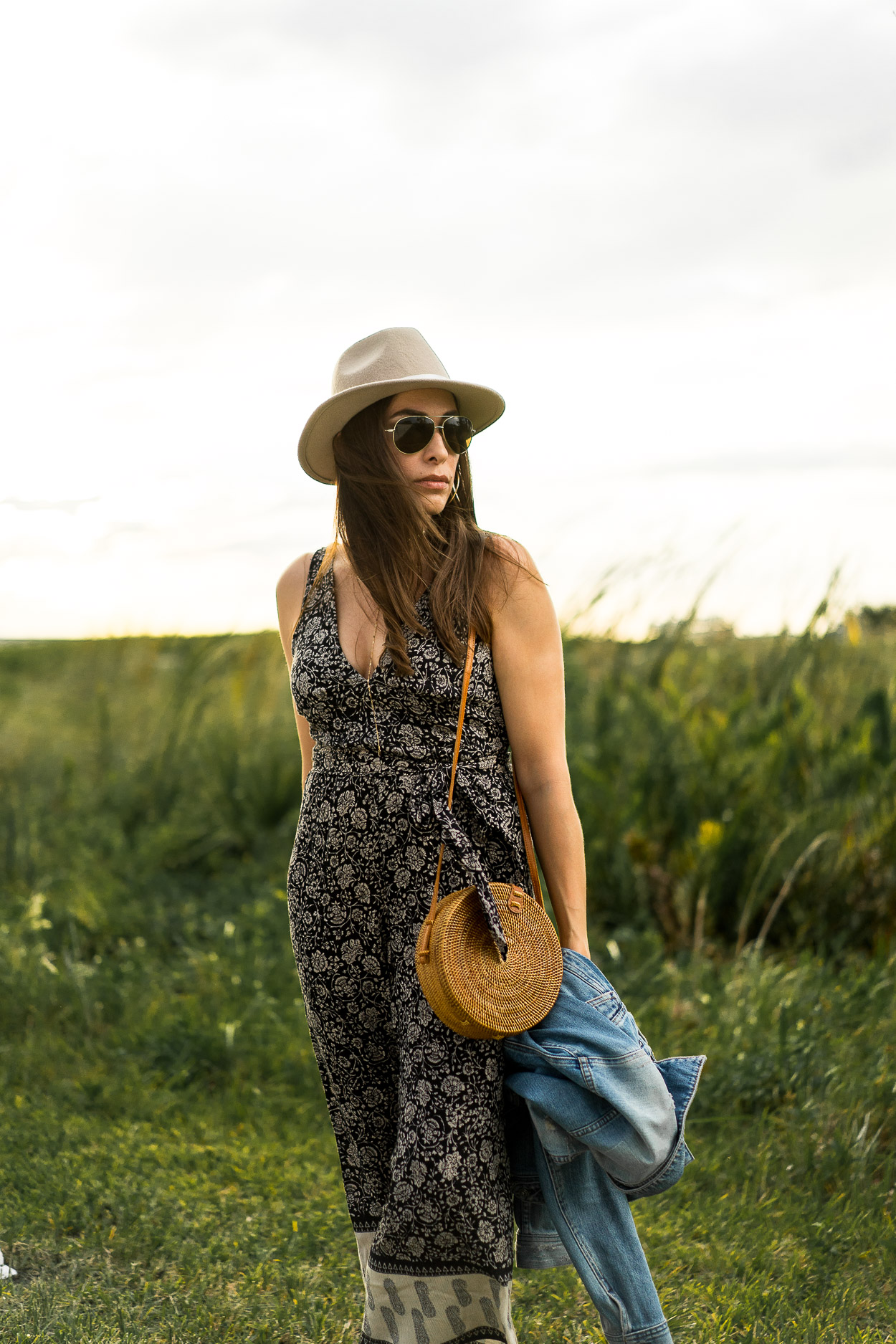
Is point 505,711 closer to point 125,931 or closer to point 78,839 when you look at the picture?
point 125,931

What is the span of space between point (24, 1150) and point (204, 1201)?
0.67m

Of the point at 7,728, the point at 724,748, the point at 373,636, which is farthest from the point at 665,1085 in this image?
the point at 7,728

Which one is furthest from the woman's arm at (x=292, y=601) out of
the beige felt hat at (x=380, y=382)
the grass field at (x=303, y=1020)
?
the grass field at (x=303, y=1020)

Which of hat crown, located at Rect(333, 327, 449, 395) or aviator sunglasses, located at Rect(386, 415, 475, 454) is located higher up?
hat crown, located at Rect(333, 327, 449, 395)

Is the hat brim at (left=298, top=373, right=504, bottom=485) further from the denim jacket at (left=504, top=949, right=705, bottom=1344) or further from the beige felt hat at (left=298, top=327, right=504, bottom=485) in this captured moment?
the denim jacket at (left=504, top=949, right=705, bottom=1344)

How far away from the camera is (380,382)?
237 centimetres

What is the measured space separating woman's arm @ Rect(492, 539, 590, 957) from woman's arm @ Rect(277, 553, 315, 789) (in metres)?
0.51

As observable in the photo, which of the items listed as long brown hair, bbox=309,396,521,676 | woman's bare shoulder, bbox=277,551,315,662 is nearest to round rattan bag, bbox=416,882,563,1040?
long brown hair, bbox=309,396,521,676

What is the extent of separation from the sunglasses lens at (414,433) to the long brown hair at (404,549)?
5cm

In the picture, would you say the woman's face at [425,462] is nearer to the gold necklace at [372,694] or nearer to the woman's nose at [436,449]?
the woman's nose at [436,449]

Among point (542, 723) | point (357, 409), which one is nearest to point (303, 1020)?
point (542, 723)

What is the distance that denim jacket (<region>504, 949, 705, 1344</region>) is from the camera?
206cm

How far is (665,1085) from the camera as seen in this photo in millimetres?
2123

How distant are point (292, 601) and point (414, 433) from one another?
1.61 feet
